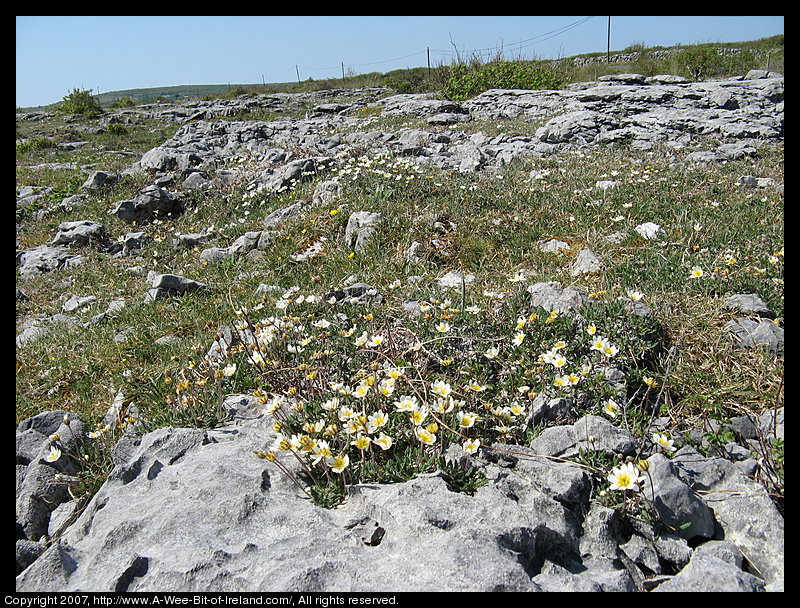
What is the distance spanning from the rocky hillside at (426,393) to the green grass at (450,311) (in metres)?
0.02

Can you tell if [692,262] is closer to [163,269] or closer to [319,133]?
[163,269]

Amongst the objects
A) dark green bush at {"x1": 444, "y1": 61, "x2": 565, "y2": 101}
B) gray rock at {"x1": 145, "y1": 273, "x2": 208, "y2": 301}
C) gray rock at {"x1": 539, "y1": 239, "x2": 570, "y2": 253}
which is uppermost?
dark green bush at {"x1": 444, "y1": 61, "x2": 565, "y2": 101}

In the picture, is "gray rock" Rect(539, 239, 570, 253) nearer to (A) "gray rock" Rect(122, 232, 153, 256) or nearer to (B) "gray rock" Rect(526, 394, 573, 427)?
(B) "gray rock" Rect(526, 394, 573, 427)

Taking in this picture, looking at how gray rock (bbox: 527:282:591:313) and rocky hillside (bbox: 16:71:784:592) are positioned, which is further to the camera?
gray rock (bbox: 527:282:591:313)

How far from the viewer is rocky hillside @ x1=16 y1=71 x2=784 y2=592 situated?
1.95m

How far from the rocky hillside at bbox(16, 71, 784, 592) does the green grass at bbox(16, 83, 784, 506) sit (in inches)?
0.9

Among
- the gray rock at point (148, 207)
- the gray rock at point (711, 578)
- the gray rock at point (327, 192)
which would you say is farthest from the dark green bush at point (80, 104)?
the gray rock at point (711, 578)

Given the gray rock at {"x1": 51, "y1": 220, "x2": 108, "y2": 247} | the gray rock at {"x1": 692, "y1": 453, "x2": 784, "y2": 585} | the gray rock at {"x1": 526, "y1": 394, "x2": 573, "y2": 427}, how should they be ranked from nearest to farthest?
the gray rock at {"x1": 692, "y1": 453, "x2": 784, "y2": 585} → the gray rock at {"x1": 526, "y1": 394, "x2": 573, "y2": 427} → the gray rock at {"x1": 51, "y1": 220, "x2": 108, "y2": 247}

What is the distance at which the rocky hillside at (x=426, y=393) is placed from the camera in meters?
1.95

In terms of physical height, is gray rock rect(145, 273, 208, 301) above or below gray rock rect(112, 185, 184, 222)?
below

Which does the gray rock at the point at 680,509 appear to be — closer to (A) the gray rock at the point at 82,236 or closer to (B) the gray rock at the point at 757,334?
(B) the gray rock at the point at 757,334

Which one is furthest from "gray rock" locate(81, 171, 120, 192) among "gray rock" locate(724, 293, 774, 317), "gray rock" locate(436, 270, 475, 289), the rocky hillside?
"gray rock" locate(724, 293, 774, 317)

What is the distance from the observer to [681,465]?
7.76 feet

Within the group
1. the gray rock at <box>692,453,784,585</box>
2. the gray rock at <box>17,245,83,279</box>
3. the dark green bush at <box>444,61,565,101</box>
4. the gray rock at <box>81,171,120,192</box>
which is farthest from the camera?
the dark green bush at <box>444,61,565,101</box>
